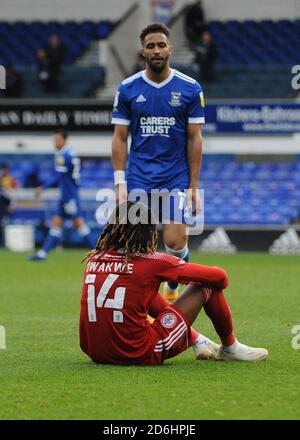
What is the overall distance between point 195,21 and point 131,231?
2155cm

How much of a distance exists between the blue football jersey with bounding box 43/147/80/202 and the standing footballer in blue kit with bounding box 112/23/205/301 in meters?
10.6

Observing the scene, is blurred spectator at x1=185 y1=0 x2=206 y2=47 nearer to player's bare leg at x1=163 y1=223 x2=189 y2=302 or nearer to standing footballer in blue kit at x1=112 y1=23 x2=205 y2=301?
standing footballer in blue kit at x1=112 y1=23 x2=205 y2=301

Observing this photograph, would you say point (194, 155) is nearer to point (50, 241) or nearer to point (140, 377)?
point (140, 377)

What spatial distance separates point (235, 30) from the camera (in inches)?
1128

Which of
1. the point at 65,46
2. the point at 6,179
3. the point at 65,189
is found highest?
the point at 65,46

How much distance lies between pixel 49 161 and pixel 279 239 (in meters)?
7.71

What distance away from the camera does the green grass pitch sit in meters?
5.74

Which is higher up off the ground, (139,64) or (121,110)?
(139,64)

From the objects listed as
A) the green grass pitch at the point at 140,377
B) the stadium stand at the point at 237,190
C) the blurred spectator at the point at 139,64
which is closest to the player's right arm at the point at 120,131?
the green grass pitch at the point at 140,377

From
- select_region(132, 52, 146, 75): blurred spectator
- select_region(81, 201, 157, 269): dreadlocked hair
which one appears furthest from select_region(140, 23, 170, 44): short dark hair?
select_region(132, 52, 146, 75): blurred spectator

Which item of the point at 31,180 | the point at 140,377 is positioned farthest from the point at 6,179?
the point at 140,377

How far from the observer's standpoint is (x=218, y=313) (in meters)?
7.16

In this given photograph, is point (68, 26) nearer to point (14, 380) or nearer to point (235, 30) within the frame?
point (235, 30)
